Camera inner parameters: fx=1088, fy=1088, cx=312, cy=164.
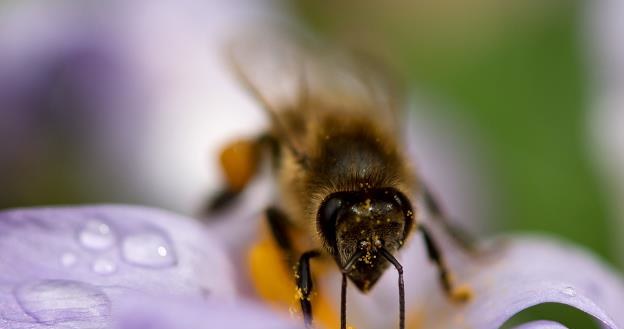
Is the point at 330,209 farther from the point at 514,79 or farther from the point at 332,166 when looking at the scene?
the point at 514,79

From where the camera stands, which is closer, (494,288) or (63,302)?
(63,302)

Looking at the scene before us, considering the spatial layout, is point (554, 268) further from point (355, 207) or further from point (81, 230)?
point (81, 230)

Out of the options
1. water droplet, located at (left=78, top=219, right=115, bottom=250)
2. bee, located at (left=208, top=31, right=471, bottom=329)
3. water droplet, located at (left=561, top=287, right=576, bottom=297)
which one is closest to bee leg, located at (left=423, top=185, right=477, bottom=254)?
bee, located at (left=208, top=31, right=471, bottom=329)

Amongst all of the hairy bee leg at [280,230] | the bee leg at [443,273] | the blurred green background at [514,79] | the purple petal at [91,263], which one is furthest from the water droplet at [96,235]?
the blurred green background at [514,79]

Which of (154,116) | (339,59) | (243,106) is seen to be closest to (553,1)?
(243,106)

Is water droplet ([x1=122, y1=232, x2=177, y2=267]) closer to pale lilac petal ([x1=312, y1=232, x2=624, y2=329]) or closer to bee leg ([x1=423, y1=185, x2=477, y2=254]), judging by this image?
pale lilac petal ([x1=312, y1=232, x2=624, y2=329])

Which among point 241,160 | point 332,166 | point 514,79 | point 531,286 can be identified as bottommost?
point 531,286

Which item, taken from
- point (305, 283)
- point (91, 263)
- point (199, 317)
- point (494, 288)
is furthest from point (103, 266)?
point (494, 288)
